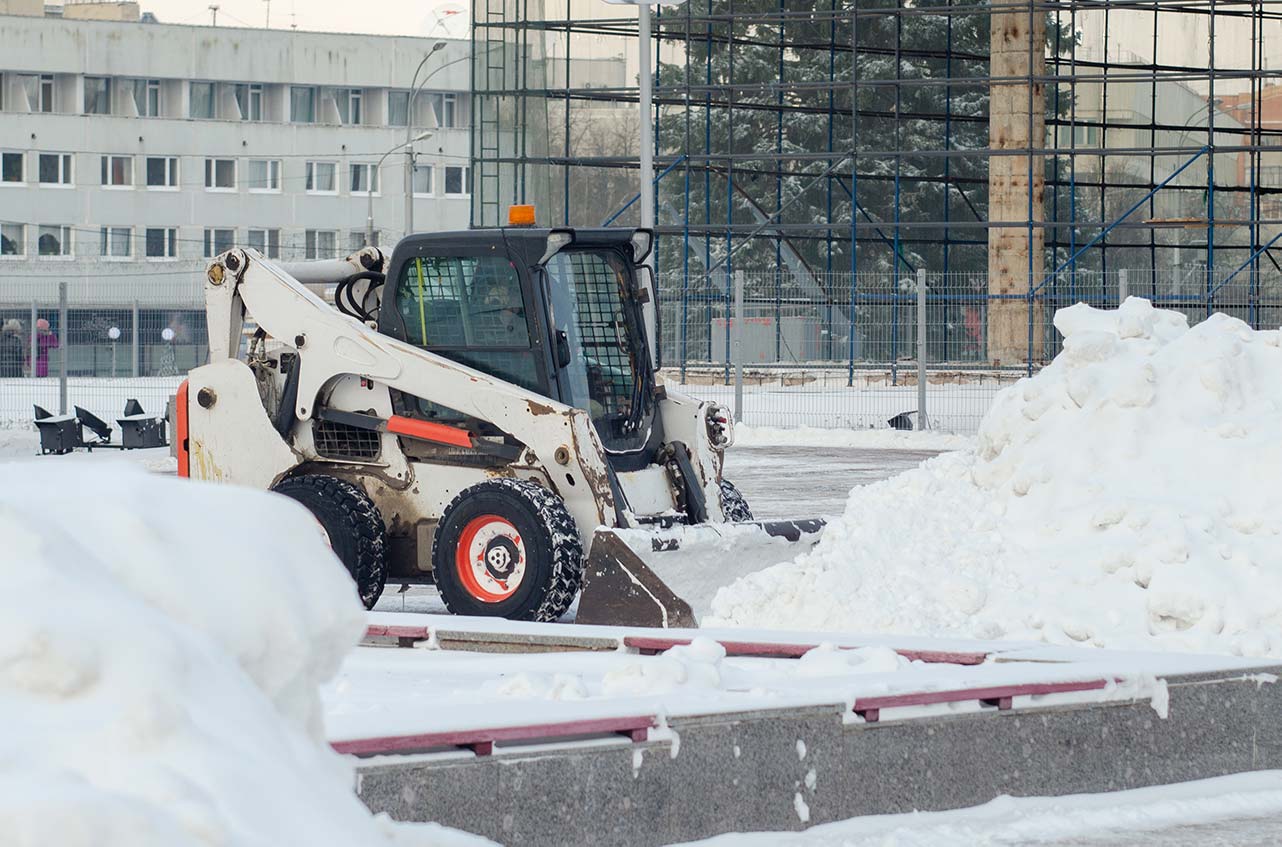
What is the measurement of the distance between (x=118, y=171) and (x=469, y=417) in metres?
57.8

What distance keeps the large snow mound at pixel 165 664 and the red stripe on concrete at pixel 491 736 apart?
5.64 ft

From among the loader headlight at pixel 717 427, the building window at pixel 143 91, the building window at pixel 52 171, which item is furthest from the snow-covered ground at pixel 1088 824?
the building window at pixel 143 91

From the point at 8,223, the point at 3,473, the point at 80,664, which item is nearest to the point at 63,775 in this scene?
the point at 80,664

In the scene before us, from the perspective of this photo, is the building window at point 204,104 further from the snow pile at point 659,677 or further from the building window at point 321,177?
the snow pile at point 659,677

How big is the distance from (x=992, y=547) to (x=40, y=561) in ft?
23.5

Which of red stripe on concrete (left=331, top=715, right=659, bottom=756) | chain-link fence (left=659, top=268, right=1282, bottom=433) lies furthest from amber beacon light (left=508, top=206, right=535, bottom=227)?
chain-link fence (left=659, top=268, right=1282, bottom=433)

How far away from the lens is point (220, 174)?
68062 millimetres

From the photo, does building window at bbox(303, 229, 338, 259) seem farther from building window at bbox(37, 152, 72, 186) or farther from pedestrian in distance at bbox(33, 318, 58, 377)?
pedestrian in distance at bbox(33, 318, 58, 377)

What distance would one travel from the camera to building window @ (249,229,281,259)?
223 feet

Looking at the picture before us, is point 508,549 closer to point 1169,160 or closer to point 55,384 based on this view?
point 55,384

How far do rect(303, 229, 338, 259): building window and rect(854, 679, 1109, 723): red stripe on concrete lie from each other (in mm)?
62526

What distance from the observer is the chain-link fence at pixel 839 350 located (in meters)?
31.0

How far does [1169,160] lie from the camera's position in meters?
45.9

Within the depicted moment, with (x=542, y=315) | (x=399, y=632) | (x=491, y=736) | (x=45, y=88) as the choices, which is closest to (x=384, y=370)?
(x=542, y=315)
